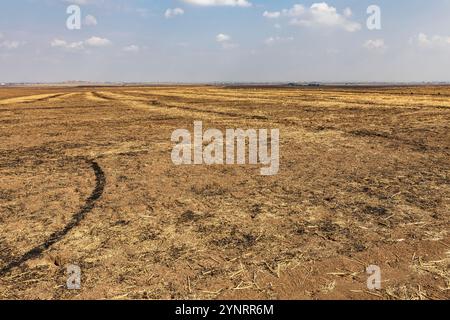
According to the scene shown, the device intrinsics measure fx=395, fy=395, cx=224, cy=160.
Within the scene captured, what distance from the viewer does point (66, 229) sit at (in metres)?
6.32

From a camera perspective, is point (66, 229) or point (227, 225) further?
point (227, 225)

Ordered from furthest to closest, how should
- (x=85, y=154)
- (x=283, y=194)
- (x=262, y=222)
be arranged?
(x=85, y=154), (x=283, y=194), (x=262, y=222)

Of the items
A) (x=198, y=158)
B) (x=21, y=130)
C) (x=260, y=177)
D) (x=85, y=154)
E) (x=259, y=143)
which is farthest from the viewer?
(x=21, y=130)

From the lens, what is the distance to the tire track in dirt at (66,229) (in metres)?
5.23

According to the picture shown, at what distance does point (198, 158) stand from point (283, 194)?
4272 mm

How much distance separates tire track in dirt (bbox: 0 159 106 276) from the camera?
5.23 m

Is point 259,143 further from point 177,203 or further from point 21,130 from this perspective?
point 21,130

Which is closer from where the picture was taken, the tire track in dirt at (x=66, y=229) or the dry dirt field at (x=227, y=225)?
the dry dirt field at (x=227, y=225)

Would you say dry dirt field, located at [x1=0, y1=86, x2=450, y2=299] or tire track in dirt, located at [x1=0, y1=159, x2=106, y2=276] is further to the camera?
tire track in dirt, located at [x1=0, y1=159, x2=106, y2=276]
